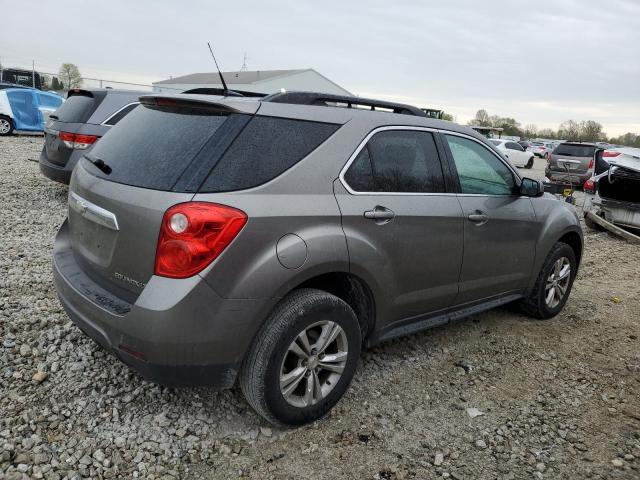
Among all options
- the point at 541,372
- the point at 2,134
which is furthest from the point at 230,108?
the point at 2,134

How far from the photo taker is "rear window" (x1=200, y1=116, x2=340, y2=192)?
2.43 meters

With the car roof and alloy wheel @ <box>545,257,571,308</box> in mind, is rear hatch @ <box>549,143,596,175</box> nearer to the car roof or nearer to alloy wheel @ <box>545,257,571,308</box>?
alloy wheel @ <box>545,257,571,308</box>

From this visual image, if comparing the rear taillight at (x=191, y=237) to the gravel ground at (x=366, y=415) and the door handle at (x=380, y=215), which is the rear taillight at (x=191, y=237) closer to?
the door handle at (x=380, y=215)

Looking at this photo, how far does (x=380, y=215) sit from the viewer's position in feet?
9.55

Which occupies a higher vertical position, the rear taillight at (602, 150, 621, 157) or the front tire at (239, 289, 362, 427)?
the rear taillight at (602, 150, 621, 157)

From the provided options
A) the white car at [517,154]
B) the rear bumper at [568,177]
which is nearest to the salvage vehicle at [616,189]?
the rear bumper at [568,177]

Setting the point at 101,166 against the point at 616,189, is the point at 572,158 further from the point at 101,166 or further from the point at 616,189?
the point at 101,166

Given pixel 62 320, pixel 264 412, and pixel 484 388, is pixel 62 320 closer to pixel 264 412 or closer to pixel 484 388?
pixel 264 412

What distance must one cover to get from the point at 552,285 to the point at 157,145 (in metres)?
3.64

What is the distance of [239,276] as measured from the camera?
2.37m

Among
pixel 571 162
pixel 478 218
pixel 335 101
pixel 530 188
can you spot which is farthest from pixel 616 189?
pixel 571 162

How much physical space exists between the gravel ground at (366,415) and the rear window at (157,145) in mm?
1271

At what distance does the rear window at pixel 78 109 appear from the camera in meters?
7.11

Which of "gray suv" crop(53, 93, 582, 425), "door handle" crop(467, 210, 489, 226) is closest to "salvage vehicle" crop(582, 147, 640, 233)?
"door handle" crop(467, 210, 489, 226)
